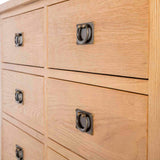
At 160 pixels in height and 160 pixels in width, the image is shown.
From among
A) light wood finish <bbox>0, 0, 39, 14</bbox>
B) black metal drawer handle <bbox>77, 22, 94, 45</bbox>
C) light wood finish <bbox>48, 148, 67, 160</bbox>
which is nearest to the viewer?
black metal drawer handle <bbox>77, 22, 94, 45</bbox>

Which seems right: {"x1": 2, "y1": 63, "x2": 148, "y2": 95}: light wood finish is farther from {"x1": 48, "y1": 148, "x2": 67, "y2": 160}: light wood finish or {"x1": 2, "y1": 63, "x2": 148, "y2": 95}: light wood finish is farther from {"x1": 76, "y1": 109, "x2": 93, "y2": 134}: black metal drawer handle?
{"x1": 48, "y1": 148, "x2": 67, "y2": 160}: light wood finish

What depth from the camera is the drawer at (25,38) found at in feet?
2.65

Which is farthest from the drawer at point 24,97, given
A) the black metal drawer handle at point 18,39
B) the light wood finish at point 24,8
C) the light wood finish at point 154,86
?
the light wood finish at point 154,86

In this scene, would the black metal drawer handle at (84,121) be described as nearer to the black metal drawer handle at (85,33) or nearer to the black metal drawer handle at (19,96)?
the black metal drawer handle at (85,33)

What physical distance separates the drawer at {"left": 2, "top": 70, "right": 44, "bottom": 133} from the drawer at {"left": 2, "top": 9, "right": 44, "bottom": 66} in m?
0.06

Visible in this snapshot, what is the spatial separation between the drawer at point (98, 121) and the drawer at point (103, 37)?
6 cm

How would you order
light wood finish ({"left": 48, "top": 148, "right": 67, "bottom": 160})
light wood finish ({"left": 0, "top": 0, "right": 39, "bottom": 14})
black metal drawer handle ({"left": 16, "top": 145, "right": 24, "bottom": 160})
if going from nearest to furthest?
light wood finish ({"left": 48, "top": 148, "right": 67, "bottom": 160}), light wood finish ({"left": 0, "top": 0, "right": 39, "bottom": 14}), black metal drawer handle ({"left": 16, "top": 145, "right": 24, "bottom": 160})

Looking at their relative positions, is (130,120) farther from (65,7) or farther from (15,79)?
(15,79)

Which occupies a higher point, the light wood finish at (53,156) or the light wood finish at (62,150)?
the light wood finish at (62,150)

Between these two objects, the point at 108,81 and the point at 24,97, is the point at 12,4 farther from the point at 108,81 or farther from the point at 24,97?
the point at 108,81

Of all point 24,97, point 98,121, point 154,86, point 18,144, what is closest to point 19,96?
point 24,97

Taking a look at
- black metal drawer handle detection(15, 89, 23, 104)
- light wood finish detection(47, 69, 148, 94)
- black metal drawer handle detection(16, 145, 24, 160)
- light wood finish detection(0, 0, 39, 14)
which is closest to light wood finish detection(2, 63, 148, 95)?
light wood finish detection(47, 69, 148, 94)

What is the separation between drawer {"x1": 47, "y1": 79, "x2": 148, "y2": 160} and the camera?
50 cm

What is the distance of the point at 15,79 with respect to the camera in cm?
99
